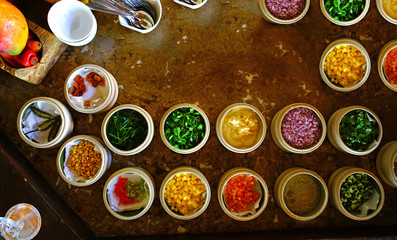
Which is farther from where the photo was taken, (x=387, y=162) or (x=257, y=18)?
(x=257, y=18)

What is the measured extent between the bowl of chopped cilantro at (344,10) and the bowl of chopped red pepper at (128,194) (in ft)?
5.63

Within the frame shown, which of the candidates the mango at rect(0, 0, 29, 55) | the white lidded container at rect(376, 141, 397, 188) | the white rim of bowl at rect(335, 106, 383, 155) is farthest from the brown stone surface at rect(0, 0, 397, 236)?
the mango at rect(0, 0, 29, 55)

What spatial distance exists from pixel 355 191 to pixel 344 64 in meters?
0.88

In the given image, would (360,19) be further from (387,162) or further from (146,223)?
(146,223)

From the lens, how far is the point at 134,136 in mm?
2141

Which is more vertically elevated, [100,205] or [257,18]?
[257,18]

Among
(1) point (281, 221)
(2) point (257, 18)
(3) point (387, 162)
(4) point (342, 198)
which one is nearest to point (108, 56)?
(2) point (257, 18)

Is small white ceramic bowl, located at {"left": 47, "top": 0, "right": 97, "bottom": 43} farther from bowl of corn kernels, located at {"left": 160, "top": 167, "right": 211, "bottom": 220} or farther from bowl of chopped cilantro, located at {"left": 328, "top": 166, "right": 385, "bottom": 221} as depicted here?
bowl of chopped cilantro, located at {"left": 328, "top": 166, "right": 385, "bottom": 221}

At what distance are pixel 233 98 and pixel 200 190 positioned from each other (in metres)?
0.70

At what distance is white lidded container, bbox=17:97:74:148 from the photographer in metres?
2.09

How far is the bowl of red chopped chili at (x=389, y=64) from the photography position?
85.4 inches

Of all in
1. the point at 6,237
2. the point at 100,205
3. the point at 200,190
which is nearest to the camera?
the point at 6,237

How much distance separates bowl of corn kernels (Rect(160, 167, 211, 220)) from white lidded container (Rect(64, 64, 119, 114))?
67 cm

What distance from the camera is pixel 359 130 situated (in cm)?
209
